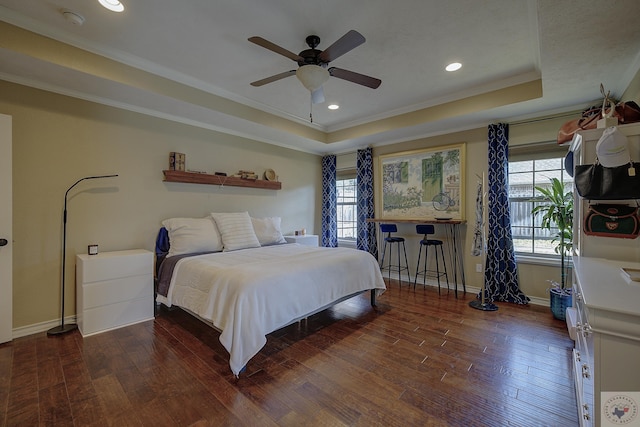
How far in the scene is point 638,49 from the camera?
6.98ft

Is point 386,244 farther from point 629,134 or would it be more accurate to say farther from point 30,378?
point 30,378

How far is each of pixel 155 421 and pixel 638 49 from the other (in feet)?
14.0

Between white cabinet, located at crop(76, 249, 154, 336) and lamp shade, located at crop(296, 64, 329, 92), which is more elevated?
lamp shade, located at crop(296, 64, 329, 92)

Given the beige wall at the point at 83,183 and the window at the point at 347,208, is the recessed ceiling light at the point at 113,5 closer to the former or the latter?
the beige wall at the point at 83,183

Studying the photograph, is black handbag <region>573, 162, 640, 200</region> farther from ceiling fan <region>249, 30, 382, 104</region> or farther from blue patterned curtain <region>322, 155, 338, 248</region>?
blue patterned curtain <region>322, 155, 338, 248</region>

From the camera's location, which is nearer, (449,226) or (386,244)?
(449,226)

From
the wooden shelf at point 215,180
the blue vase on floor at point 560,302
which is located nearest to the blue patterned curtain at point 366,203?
the wooden shelf at point 215,180

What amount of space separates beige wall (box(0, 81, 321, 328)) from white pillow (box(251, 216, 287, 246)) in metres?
0.67

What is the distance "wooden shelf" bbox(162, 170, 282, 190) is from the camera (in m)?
3.68

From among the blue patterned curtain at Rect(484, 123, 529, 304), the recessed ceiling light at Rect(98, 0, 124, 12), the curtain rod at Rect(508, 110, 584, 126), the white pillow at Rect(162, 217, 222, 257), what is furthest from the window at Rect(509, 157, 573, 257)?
the recessed ceiling light at Rect(98, 0, 124, 12)

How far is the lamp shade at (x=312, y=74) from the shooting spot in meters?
2.37

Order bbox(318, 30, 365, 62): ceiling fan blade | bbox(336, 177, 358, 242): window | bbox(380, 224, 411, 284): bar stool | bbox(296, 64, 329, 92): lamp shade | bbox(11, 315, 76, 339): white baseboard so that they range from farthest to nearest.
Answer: bbox(336, 177, 358, 242): window → bbox(380, 224, 411, 284): bar stool → bbox(11, 315, 76, 339): white baseboard → bbox(296, 64, 329, 92): lamp shade → bbox(318, 30, 365, 62): ceiling fan blade

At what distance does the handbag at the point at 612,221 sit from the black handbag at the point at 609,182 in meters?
0.14

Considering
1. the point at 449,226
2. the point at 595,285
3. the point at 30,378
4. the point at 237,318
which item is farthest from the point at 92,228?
the point at 449,226
